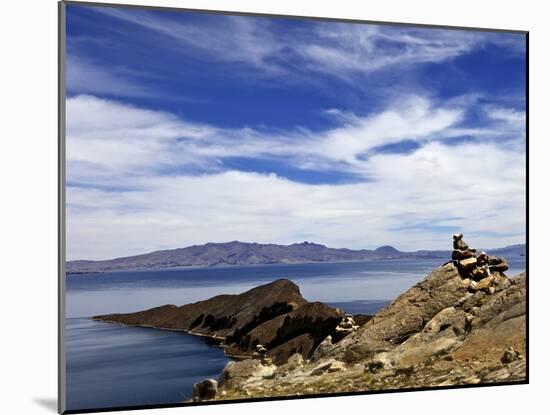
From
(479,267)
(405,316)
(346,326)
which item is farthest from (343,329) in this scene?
(479,267)

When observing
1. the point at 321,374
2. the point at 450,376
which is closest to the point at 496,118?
the point at 450,376

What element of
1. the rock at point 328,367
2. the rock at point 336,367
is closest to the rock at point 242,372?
the rock at point 328,367

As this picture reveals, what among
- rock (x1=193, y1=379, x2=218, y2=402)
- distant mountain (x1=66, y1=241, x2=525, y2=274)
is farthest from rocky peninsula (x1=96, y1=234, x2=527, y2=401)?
distant mountain (x1=66, y1=241, x2=525, y2=274)

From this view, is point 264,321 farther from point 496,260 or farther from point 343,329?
point 496,260

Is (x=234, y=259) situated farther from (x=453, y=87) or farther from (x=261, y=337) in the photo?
(x=453, y=87)

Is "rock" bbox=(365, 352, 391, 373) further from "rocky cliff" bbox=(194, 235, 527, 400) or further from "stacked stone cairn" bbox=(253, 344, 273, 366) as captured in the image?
"stacked stone cairn" bbox=(253, 344, 273, 366)

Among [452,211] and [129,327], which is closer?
[129,327]
